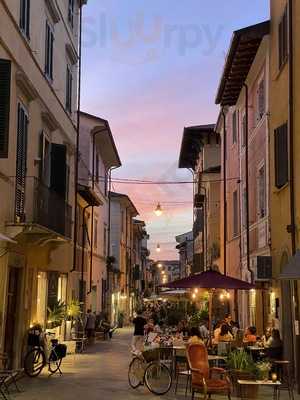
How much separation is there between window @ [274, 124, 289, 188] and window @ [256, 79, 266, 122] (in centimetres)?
323

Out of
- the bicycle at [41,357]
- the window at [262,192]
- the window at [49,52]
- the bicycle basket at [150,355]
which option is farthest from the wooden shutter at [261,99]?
the bicycle at [41,357]

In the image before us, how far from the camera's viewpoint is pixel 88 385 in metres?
15.5

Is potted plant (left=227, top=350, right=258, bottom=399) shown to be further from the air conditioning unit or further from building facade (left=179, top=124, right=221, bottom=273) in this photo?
building facade (left=179, top=124, right=221, bottom=273)

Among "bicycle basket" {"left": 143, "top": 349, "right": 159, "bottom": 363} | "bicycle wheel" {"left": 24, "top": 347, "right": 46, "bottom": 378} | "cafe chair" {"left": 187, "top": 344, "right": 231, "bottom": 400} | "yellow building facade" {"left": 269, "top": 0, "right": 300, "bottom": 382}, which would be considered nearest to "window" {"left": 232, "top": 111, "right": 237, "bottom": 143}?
"yellow building facade" {"left": 269, "top": 0, "right": 300, "bottom": 382}

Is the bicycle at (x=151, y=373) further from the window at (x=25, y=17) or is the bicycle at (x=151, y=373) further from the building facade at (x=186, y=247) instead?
the building facade at (x=186, y=247)

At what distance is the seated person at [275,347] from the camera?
15633 millimetres

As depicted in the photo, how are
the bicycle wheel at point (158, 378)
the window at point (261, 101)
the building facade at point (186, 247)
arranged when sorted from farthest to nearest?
the building facade at point (186, 247) < the window at point (261, 101) < the bicycle wheel at point (158, 378)

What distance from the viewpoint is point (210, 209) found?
38094 mm

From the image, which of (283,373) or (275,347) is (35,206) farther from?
(283,373)

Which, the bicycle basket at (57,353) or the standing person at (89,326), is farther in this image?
the standing person at (89,326)

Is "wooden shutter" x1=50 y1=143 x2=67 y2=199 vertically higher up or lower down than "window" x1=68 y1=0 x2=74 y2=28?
lower down

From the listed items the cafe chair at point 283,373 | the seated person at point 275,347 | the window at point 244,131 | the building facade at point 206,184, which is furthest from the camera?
the building facade at point 206,184

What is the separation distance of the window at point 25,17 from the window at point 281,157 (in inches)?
273

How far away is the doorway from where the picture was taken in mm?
16234
